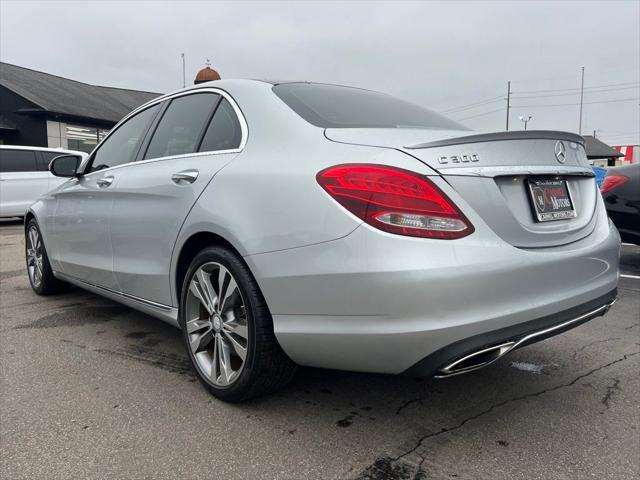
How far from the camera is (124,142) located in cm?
372

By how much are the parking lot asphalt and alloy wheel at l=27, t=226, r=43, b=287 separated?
4.34ft

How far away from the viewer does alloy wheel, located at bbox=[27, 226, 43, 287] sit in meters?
4.70

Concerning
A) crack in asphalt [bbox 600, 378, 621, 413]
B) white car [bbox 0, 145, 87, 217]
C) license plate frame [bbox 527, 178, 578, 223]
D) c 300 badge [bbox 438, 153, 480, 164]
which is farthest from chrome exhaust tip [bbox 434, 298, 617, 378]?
white car [bbox 0, 145, 87, 217]

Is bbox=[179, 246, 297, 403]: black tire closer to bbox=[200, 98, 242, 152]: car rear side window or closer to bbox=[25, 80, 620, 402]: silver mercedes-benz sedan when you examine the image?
bbox=[25, 80, 620, 402]: silver mercedes-benz sedan

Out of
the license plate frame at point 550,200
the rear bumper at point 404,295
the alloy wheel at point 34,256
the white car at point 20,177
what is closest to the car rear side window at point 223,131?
the rear bumper at point 404,295

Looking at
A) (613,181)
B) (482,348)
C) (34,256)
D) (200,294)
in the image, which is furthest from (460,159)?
(613,181)

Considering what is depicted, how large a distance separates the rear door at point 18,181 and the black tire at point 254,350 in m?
10.3

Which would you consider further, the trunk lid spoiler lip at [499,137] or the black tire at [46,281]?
the black tire at [46,281]

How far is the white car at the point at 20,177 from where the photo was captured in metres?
11.0

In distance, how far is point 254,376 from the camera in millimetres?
2342

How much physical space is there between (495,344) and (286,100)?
4.73 ft

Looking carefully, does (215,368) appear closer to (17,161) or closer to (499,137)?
(499,137)

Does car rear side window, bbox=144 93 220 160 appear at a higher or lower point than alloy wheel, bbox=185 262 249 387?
higher

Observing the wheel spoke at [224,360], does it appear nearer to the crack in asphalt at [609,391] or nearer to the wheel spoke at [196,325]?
the wheel spoke at [196,325]
